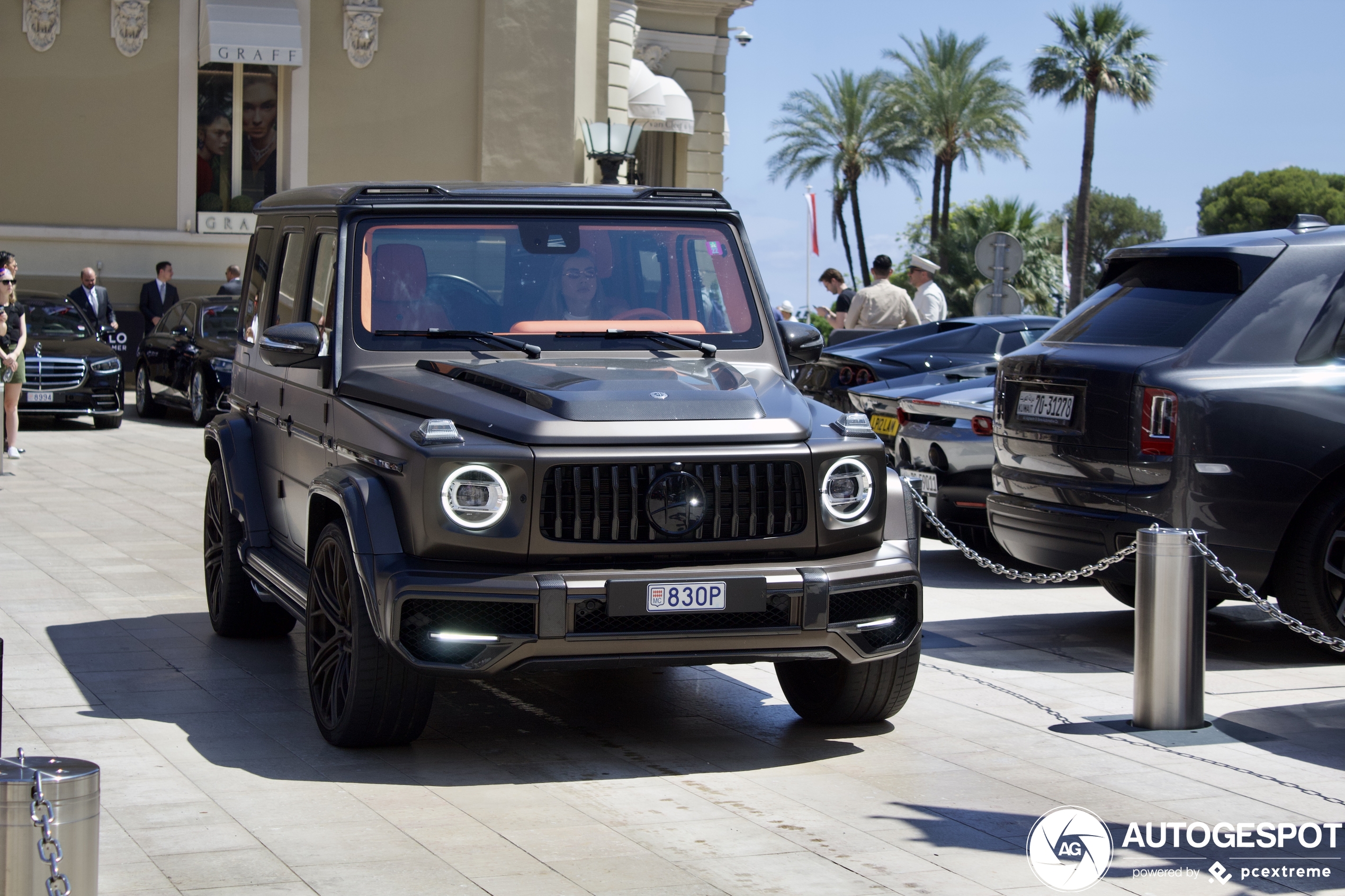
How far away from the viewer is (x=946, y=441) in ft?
35.6

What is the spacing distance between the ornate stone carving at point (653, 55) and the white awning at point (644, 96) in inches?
105

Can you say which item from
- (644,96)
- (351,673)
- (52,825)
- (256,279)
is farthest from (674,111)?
(52,825)

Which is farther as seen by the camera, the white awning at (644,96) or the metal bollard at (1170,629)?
the white awning at (644,96)

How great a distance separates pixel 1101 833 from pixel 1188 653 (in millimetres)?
1438

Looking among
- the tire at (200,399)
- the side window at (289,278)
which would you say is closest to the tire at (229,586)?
the side window at (289,278)

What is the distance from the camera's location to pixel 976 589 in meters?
10.4

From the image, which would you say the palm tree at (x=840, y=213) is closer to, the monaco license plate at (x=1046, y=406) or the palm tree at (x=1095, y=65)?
the palm tree at (x=1095, y=65)

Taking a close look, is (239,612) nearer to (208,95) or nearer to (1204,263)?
(1204,263)

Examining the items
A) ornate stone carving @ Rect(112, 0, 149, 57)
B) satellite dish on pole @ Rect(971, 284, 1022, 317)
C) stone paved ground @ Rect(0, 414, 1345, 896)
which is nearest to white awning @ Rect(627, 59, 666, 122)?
ornate stone carving @ Rect(112, 0, 149, 57)

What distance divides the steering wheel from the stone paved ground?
63.8 inches

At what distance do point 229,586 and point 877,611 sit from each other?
11.8 feet

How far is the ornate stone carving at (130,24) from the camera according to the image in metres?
27.0

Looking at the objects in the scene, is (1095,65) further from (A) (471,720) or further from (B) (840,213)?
(A) (471,720)

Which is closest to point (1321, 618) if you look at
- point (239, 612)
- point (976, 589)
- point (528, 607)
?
point (976, 589)
